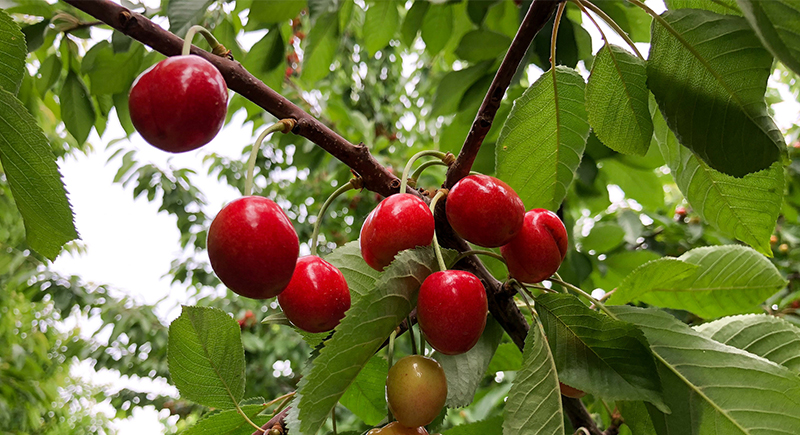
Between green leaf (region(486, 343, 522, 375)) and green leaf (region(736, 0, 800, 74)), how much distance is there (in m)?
0.59

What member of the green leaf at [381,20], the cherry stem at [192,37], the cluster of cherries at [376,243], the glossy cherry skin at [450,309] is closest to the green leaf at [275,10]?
the green leaf at [381,20]

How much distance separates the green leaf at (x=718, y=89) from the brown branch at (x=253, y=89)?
292 millimetres

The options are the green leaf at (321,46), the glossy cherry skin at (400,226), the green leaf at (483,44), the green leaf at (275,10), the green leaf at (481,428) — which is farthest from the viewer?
the green leaf at (321,46)

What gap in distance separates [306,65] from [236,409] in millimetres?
1106

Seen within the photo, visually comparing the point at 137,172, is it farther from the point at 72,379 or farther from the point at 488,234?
the point at 72,379

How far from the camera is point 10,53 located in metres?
0.48

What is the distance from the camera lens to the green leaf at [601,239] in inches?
56.4

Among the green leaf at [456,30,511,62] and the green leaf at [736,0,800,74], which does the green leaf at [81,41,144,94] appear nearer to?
the green leaf at [456,30,511,62]

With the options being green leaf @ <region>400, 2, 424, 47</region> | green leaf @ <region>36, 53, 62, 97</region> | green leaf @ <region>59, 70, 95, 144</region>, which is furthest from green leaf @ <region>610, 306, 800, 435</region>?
green leaf @ <region>36, 53, 62, 97</region>

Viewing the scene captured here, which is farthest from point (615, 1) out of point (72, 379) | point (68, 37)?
point (72, 379)

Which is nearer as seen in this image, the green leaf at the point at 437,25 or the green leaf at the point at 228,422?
the green leaf at the point at 228,422

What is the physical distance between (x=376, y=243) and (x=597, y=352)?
0.78 ft

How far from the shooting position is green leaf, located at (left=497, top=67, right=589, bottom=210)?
663 millimetres

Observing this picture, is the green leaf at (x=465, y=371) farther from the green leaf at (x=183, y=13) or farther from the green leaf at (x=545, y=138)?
the green leaf at (x=183, y=13)
